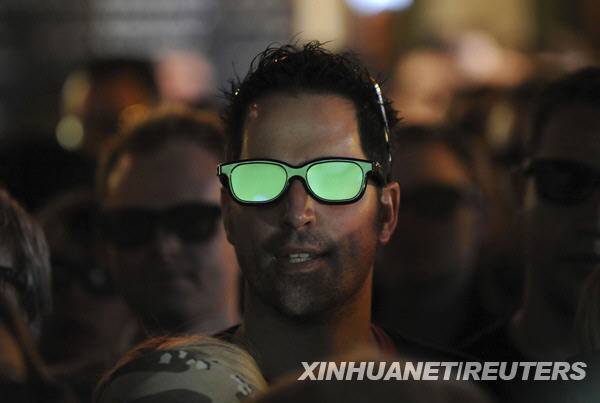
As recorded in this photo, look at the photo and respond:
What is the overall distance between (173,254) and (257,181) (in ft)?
3.88

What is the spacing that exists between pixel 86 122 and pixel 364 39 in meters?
5.74

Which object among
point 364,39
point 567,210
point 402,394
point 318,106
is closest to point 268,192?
point 318,106

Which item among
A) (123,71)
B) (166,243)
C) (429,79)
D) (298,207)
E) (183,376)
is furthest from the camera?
(429,79)

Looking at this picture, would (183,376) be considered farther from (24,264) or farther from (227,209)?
(24,264)

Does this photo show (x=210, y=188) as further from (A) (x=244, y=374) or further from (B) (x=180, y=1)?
(B) (x=180, y=1)

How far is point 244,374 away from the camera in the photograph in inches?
67.6

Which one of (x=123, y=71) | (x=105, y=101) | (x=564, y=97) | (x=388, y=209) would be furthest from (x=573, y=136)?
(x=123, y=71)

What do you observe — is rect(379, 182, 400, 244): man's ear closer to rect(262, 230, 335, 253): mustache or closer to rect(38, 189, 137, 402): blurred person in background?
rect(262, 230, 335, 253): mustache

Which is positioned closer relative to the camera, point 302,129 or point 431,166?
point 302,129

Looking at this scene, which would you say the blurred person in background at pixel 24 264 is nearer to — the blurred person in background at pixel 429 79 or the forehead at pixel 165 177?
the forehead at pixel 165 177

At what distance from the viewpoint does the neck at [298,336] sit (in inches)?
80.0

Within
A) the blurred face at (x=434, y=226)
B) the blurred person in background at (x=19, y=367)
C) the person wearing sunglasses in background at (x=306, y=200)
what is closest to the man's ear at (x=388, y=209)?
the person wearing sunglasses in background at (x=306, y=200)

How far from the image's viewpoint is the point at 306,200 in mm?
1974

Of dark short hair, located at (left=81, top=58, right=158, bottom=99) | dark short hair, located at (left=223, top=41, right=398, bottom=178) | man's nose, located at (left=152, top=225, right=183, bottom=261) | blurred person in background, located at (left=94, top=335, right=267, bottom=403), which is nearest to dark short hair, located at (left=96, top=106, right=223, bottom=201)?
man's nose, located at (left=152, top=225, right=183, bottom=261)
